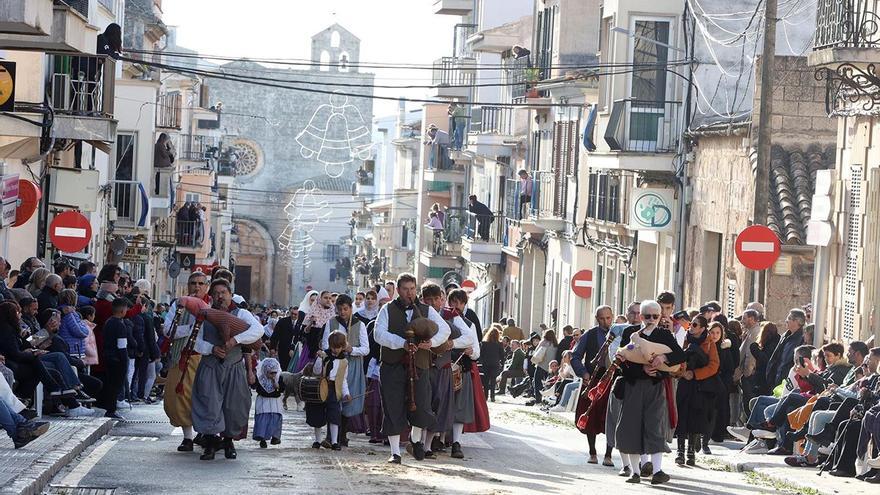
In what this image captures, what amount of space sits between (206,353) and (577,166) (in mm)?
27867

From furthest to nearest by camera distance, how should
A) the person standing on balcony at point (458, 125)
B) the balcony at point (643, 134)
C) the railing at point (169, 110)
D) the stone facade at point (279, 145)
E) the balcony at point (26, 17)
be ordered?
the stone facade at point (279, 145)
the person standing on balcony at point (458, 125)
the railing at point (169, 110)
the balcony at point (643, 134)
the balcony at point (26, 17)

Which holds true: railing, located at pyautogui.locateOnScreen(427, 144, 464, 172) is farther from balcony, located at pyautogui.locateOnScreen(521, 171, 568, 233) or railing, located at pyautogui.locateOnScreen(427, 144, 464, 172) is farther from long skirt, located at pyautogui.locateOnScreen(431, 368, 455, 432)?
long skirt, located at pyautogui.locateOnScreen(431, 368, 455, 432)

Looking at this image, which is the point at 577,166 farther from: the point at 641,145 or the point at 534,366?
the point at 534,366

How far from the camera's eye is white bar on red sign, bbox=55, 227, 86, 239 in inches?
1136

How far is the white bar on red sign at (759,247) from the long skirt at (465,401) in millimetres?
5776

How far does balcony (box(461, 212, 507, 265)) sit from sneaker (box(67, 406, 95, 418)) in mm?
34749

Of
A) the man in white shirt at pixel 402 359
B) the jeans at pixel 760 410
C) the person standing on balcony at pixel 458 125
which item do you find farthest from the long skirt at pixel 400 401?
the person standing on balcony at pixel 458 125

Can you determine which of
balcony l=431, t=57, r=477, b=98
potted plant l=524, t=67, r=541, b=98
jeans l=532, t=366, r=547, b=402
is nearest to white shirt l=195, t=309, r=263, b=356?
jeans l=532, t=366, r=547, b=402

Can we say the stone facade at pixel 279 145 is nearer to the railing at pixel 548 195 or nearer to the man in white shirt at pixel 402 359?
the railing at pixel 548 195

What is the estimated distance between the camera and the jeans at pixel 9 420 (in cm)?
1484

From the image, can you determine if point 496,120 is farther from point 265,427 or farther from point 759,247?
point 265,427

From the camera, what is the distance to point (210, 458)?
1645cm

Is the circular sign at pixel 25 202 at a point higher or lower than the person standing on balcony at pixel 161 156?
lower

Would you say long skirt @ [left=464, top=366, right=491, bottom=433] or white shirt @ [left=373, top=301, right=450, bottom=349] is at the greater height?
white shirt @ [left=373, top=301, right=450, bottom=349]
